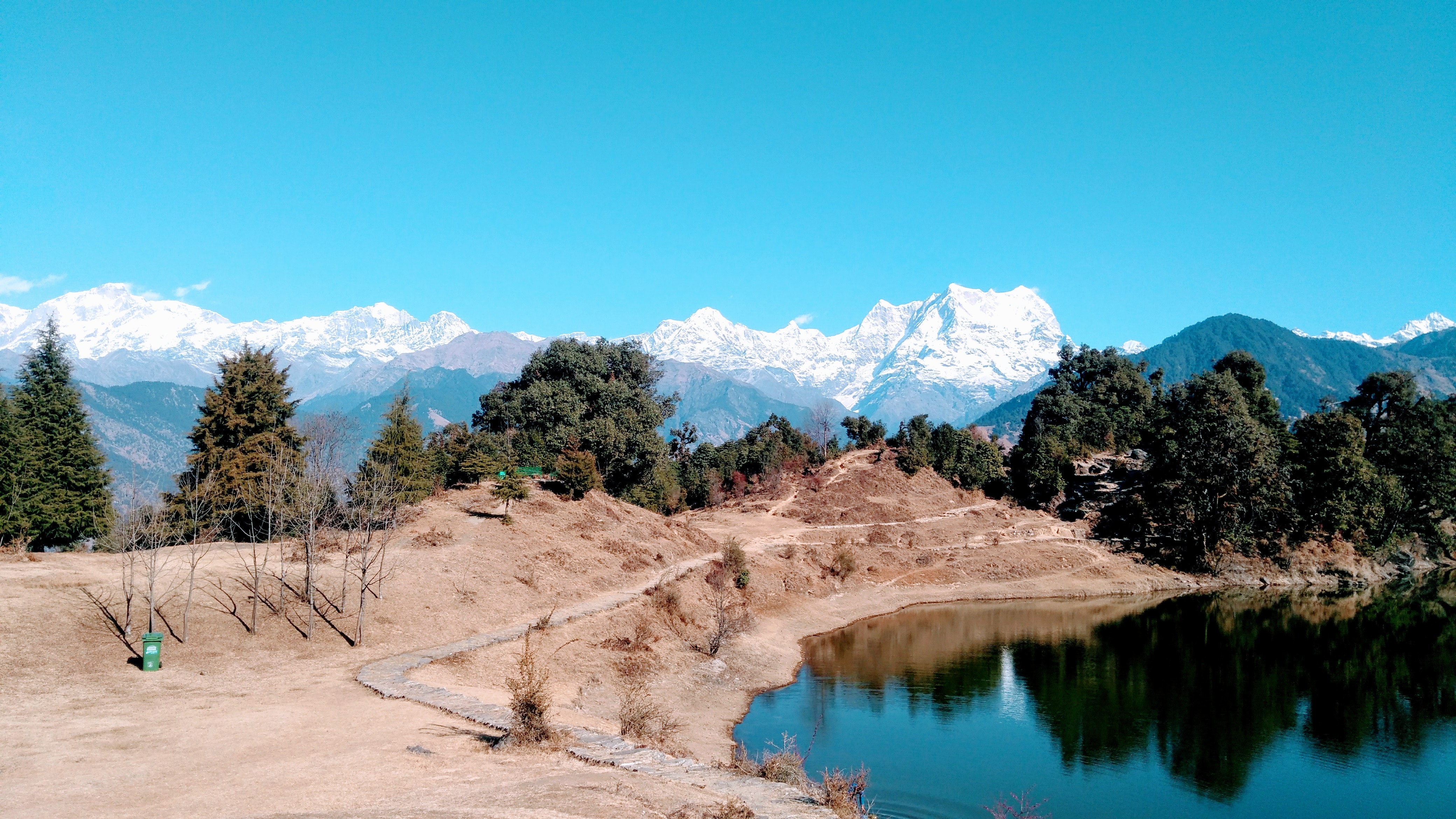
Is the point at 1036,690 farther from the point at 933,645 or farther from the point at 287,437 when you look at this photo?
the point at 287,437

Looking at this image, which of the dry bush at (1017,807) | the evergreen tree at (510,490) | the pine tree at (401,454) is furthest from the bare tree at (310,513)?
the dry bush at (1017,807)

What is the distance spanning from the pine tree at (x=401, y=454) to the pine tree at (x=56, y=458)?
14.4 metres

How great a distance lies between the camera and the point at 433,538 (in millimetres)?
41375

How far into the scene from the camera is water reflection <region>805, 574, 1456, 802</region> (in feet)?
97.6

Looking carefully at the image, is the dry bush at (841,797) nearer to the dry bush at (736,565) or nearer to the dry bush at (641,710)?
the dry bush at (641,710)

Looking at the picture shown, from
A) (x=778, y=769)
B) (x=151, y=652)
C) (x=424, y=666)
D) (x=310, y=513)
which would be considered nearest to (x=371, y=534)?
(x=310, y=513)

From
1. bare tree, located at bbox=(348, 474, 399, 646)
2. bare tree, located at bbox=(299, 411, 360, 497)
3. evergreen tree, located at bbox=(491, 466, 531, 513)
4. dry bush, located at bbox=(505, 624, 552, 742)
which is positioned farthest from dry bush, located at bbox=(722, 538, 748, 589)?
dry bush, located at bbox=(505, 624, 552, 742)

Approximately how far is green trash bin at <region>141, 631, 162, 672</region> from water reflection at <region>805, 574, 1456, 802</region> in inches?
946

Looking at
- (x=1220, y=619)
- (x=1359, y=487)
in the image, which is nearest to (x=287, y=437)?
(x=1220, y=619)

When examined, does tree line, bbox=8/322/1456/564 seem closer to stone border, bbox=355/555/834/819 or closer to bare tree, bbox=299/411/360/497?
bare tree, bbox=299/411/360/497

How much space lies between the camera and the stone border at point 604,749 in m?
15.9

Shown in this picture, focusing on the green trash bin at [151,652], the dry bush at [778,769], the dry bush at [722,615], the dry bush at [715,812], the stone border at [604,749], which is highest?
the green trash bin at [151,652]

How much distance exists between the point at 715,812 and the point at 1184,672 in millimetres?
34846

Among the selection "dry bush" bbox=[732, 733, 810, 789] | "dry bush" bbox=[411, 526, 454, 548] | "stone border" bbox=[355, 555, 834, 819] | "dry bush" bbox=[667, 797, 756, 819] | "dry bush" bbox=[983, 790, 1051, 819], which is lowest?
"dry bush" bbox=[983, 790, 1051, 819]
